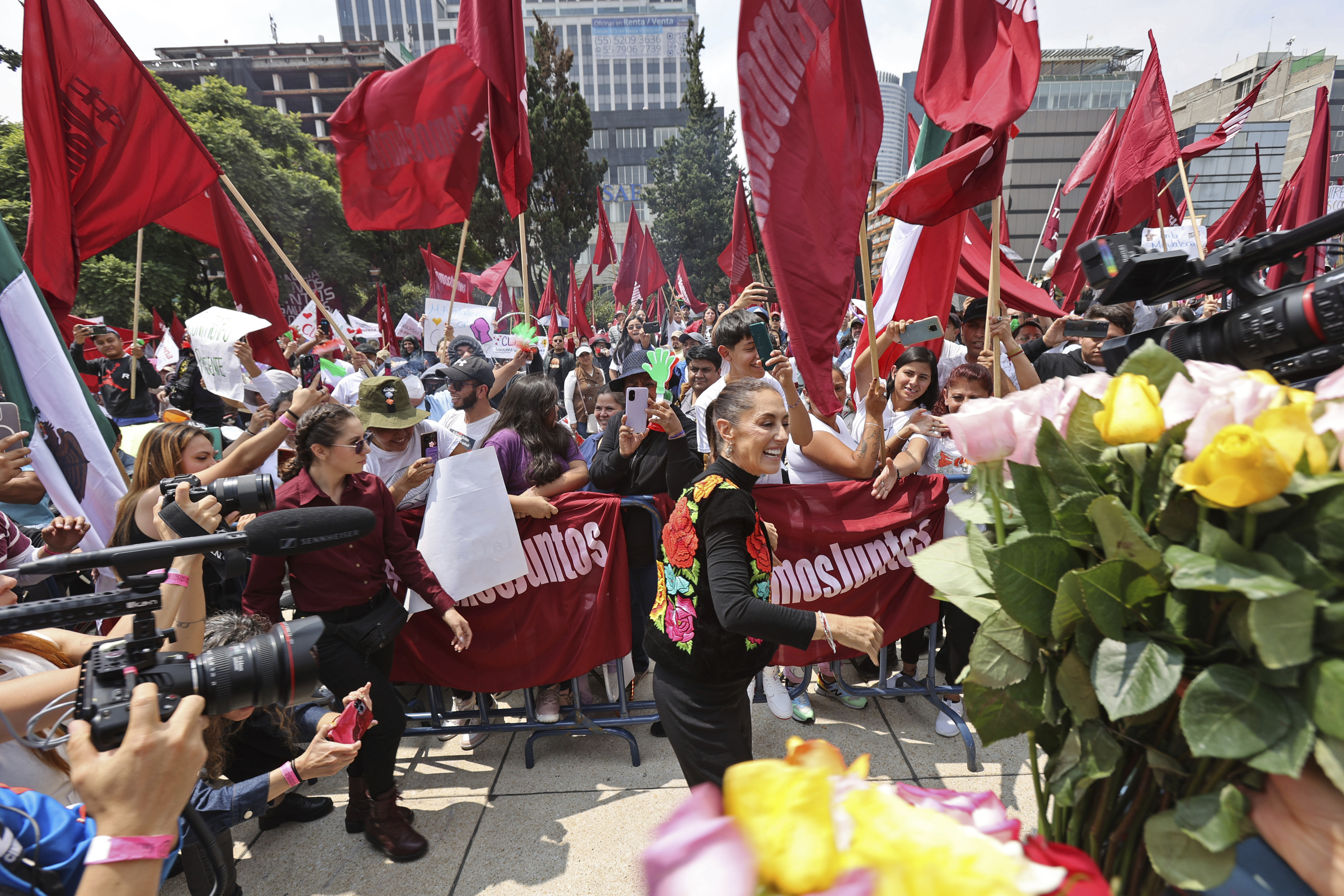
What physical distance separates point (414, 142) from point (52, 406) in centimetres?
388

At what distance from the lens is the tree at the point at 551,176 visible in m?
30.2

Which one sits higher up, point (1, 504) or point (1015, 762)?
point (1, 504)

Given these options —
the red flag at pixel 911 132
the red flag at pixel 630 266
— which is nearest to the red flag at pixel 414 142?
the red flag at pixel 911 132

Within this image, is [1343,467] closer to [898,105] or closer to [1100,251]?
[1100,251]

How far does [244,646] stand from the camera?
1387 millimetres

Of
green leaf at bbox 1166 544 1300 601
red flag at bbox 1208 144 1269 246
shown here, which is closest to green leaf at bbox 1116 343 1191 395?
green leaf at bbox 1166 544 1300 601

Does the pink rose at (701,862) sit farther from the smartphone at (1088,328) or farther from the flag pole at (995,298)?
the flag pole at (995,298)

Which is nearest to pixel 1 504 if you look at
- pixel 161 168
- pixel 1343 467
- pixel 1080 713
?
pixel 161 168

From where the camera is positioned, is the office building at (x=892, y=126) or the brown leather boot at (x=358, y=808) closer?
the brown leather boot at (x=358, y=808)

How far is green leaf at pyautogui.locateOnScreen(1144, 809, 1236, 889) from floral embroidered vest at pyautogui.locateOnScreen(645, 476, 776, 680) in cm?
129

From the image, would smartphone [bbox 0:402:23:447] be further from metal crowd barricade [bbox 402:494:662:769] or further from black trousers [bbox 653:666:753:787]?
black trousers [bbox 653:666:753:787]

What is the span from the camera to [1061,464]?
92 cm

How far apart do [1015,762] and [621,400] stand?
3.14m

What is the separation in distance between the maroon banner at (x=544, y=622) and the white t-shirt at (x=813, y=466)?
68 centimetres
